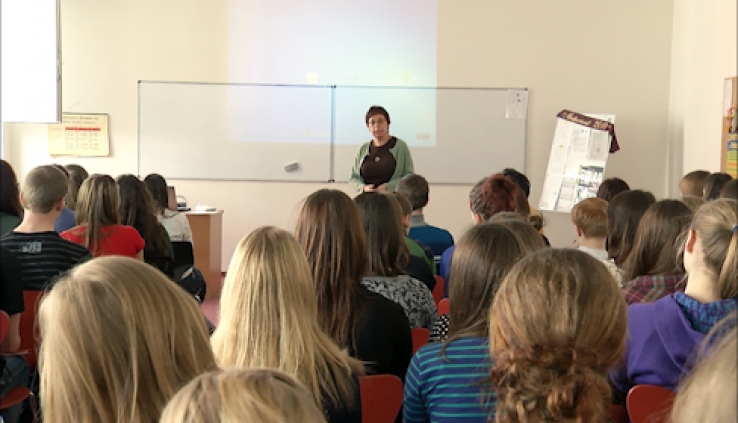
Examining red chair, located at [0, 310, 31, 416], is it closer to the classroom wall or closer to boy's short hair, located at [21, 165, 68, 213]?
boy's short hair, located at [21, 165, 68, 213]

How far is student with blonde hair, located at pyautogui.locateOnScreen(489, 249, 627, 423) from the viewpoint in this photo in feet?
4.40

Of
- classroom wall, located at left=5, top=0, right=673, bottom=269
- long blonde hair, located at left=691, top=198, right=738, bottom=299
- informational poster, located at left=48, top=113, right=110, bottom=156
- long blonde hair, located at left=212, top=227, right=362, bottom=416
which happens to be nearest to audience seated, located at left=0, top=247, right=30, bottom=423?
long blonde hair, located at left=212, top=227, right=362, bottom=416

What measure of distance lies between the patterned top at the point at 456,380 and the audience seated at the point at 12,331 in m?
1.30

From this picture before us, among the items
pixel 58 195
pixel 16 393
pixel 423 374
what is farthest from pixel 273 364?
pixel 58 195

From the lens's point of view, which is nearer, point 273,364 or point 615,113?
point 273,364

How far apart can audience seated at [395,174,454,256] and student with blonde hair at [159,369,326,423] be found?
11.0 ft

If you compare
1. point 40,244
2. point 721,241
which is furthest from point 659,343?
point 40,244

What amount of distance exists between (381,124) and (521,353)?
4.58 metres

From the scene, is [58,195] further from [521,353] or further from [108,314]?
[521,353]

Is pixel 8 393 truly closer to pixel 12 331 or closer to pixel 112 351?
pixel 12 331

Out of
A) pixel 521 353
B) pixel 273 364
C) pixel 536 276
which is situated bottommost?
pixel 273 364

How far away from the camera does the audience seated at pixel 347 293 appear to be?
2264 millimetres

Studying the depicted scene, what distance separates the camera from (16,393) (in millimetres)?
2316

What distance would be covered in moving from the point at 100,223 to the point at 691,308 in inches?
98.7
